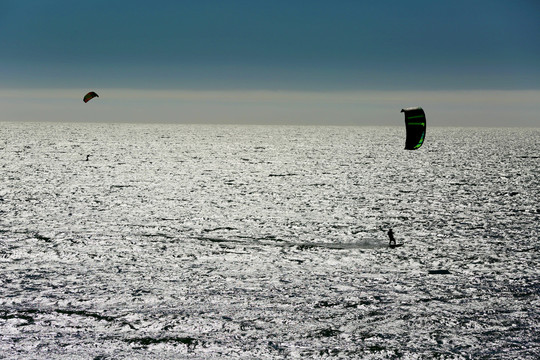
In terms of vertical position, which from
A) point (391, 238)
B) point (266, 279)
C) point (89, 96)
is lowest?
point (266, 279)

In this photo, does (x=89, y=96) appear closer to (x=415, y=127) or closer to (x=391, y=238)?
(x=415, y=127)

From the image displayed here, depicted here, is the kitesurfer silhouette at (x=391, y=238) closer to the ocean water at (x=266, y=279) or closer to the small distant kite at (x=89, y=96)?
Answer: the ocean water at (x=266, y=279)

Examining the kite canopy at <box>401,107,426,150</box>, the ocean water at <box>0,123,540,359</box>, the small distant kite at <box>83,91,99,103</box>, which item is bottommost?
the ocean water at <box>0,123,540,359</box>

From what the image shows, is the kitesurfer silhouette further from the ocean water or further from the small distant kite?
the small distant kite

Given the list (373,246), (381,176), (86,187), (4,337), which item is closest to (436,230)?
(373,246)

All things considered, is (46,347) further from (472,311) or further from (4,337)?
(472,311)

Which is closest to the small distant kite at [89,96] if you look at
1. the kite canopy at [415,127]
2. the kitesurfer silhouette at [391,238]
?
the kite canopy at [415,127]

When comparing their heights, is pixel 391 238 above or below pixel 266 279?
above

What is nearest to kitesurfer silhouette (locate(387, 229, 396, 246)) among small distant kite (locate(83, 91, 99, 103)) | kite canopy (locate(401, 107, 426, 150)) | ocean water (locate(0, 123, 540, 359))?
ocean water (locate(0, 123, 540, 359))

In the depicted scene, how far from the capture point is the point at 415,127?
2662cm

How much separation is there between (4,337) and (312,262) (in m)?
7.01

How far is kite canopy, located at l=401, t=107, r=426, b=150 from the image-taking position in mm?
25109

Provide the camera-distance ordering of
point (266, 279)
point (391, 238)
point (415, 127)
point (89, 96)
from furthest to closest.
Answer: point (89, 96) → point (415, 127) → point (391, 238) → point (266, 279)

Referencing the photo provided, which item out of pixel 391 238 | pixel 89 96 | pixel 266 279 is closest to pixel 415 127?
pixel 391 238
